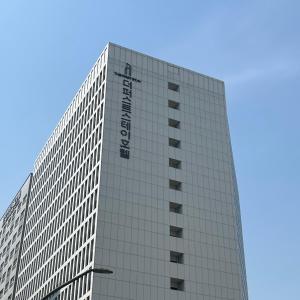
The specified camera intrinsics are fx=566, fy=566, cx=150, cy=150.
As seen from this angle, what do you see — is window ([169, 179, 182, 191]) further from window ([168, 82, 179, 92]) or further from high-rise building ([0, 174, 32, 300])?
high-rise building ([0, 174, 32, 300])

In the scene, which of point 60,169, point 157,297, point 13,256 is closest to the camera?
point 157,297

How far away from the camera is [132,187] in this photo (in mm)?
75250

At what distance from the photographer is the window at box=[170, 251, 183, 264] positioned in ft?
241

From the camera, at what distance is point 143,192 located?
75.6 meters

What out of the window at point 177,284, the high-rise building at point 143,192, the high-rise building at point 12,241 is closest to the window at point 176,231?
the high-rise building at point 143,192

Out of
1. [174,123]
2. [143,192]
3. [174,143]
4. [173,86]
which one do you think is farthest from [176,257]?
[173,86]

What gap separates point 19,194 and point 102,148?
191 feet

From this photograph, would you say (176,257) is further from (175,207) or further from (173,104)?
(173,104)

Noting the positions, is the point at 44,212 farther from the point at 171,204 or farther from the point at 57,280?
the point at 171,204

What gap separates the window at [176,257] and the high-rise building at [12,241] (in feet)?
154

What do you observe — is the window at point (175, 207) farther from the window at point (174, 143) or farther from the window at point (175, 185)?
the window at point (174, 143)

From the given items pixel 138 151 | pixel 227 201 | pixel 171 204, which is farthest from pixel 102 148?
pixel 227 201

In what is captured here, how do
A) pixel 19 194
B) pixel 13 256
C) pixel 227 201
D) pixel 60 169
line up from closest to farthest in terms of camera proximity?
pixel 227 201
pixel 60 169
pixel 13 256
pixel 19 194

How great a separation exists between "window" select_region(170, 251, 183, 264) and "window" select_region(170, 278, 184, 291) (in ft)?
8.26
